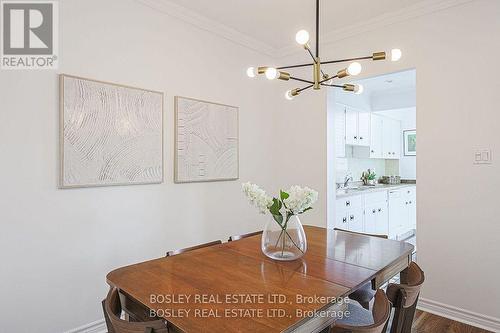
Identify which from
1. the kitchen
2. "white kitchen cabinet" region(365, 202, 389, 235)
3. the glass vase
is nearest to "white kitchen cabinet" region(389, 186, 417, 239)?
the kitchen

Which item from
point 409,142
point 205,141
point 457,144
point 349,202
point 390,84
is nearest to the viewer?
point 457,144

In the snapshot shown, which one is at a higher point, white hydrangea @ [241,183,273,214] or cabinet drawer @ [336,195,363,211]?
white hydrangea @ [241,183,273,214]

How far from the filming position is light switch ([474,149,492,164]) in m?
2.36

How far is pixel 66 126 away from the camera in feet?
6.79

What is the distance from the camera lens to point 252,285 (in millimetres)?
1312

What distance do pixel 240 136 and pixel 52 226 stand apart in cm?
196

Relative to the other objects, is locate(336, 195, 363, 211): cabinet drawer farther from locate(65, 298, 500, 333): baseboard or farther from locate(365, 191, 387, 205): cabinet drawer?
locate(65, 298, 500, 333): baseboard

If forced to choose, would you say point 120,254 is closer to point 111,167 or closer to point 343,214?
point 111,167

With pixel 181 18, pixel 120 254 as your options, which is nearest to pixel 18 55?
pixel 181 18

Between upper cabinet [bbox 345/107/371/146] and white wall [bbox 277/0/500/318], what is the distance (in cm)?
165

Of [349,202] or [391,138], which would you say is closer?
[349,202]

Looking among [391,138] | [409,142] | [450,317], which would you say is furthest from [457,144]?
[409,142]

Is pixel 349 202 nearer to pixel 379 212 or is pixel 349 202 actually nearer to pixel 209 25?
pixel 379 212

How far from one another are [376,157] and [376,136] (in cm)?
37
